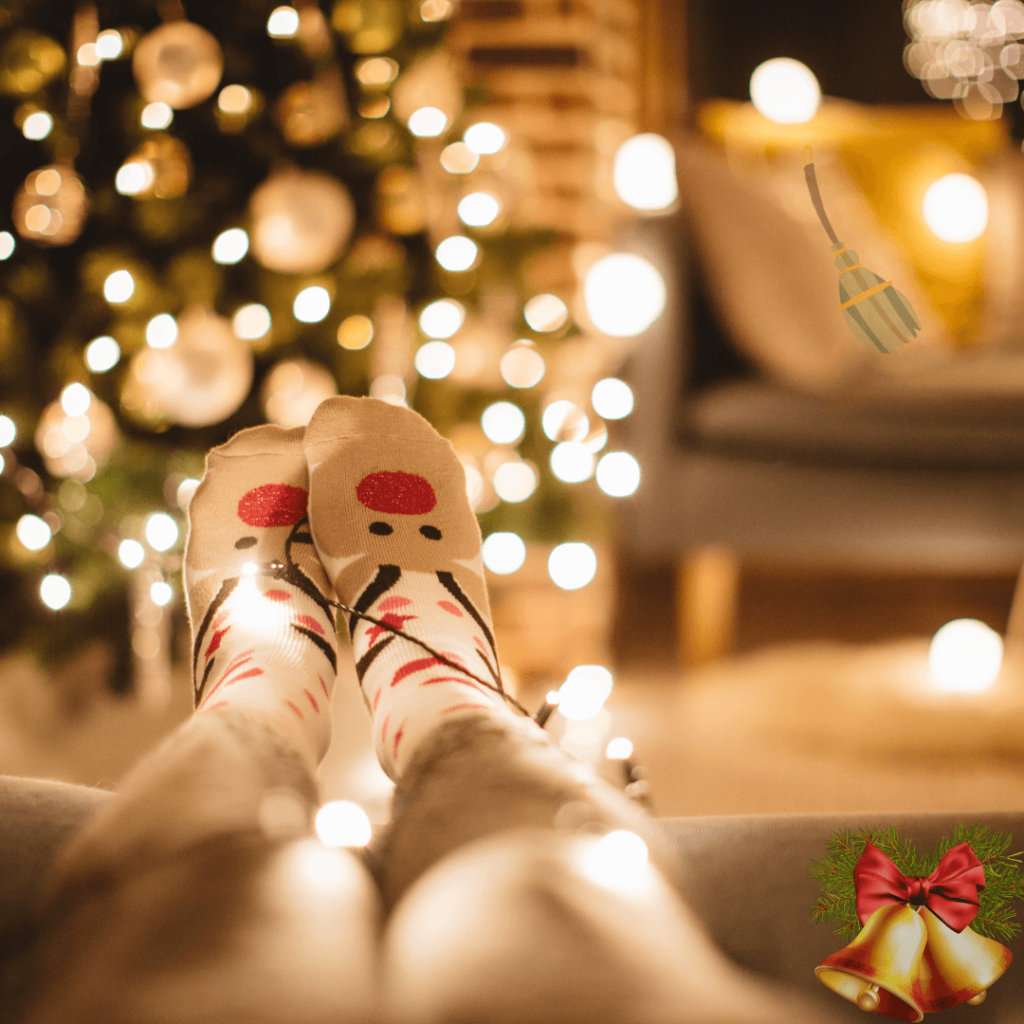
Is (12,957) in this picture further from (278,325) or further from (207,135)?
(207,135)

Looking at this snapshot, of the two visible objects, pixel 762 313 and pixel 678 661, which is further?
pixel 678 661

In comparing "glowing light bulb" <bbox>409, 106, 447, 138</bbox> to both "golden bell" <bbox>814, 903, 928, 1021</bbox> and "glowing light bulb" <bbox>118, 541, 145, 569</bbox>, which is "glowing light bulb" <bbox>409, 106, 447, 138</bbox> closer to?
"glowing light bulb" <bbox>118, 541, 145, 569</bbox>

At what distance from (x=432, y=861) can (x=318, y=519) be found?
39 centimetres

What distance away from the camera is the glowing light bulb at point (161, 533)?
0.77m

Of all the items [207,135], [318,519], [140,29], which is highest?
[140,29]

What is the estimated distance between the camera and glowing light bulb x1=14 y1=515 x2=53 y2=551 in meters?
1.02

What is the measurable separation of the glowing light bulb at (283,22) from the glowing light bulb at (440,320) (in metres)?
0.35

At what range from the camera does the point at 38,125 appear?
0.97 m

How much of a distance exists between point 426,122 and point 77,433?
57 cm

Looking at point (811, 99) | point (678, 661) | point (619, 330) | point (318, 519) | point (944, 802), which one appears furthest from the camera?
point (811, 99)

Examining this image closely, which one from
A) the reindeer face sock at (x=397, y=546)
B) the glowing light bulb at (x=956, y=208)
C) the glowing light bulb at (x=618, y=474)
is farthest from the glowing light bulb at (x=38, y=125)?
the glowing light bulb at (x=956, y=208)

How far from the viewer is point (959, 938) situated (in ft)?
1.06

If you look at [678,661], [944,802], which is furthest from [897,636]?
[944,802]

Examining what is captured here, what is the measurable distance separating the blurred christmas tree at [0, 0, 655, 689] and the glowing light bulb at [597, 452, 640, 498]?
0.14 metres
